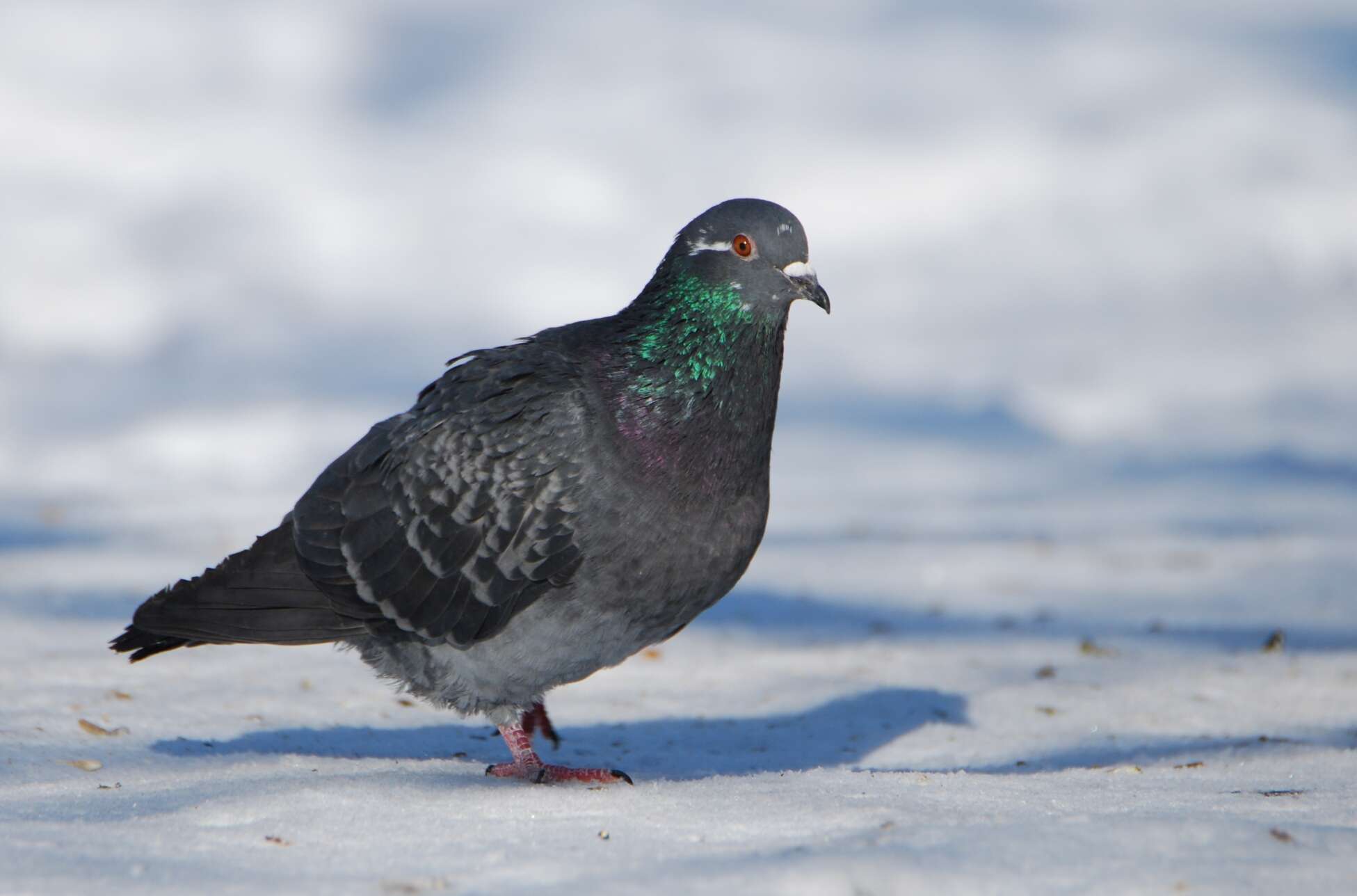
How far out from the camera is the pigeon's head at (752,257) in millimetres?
4008

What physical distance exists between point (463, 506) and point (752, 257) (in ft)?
3.42

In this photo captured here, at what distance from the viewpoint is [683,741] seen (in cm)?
501

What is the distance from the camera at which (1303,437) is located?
516 inches

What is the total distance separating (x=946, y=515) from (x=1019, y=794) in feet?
22.0

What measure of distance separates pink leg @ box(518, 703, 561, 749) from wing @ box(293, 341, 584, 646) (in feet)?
2.06

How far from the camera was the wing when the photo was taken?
3.86 meters

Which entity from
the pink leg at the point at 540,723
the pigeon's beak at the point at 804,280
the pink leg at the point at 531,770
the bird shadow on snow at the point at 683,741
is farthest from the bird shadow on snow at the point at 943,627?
the pigeon's beak at the point at 804,280

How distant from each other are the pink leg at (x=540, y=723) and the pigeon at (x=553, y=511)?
1.06 ft

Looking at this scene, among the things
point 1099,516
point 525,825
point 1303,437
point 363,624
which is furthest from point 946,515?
point 525,825

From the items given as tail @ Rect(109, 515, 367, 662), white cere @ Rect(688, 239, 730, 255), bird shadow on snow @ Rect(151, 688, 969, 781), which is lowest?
bird shadow on snow @ Rect(151, 688, 969, 781)

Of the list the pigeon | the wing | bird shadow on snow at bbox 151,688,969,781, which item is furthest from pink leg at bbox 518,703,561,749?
the wing

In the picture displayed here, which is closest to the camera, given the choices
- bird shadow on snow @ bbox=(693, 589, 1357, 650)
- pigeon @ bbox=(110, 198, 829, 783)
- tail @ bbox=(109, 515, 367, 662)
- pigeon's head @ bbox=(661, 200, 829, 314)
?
pigeon @ bbox=(110, 198, 829, 783)

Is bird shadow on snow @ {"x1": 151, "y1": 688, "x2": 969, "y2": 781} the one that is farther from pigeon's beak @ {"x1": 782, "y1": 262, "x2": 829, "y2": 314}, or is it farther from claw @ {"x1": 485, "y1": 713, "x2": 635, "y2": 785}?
pigeon's beak @ {"x1": 782, "y1": 262, "x2": 829, "y2": 314}

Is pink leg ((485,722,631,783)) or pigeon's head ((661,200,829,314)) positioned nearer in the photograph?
pink leg ((485,722,631,783))
